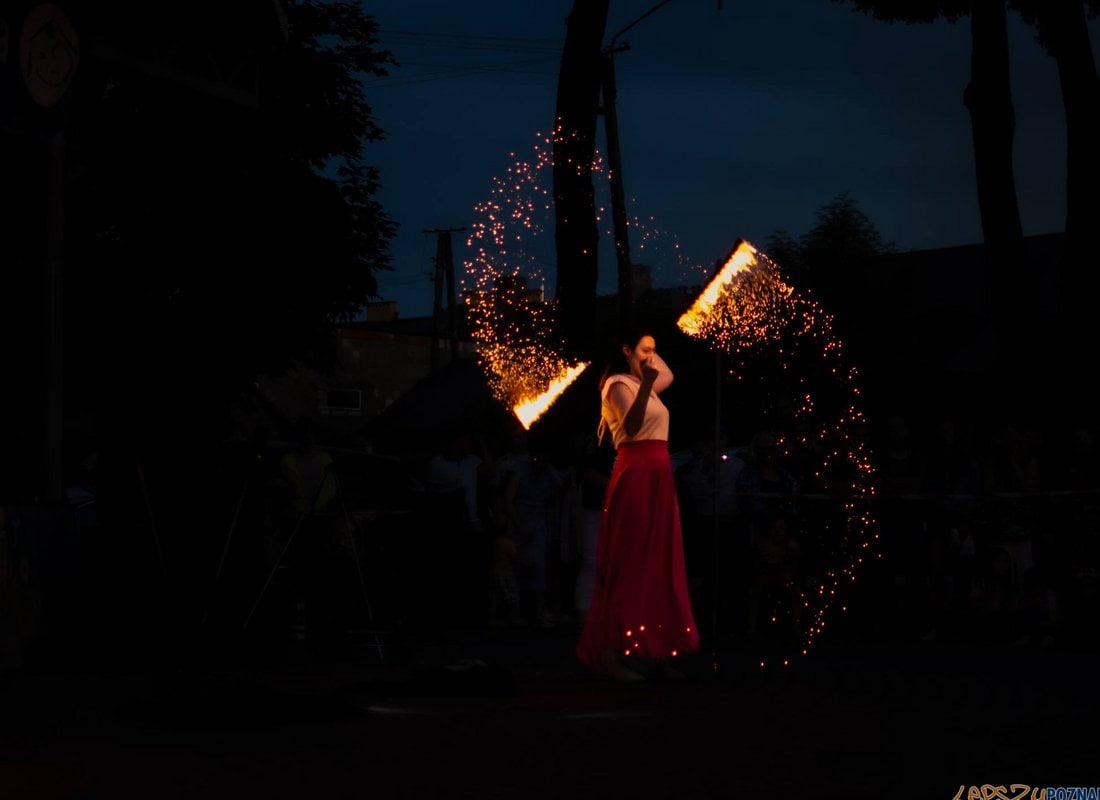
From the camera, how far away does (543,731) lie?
30.3 ft

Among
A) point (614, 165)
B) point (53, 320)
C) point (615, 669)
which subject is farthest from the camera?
point (614, 165)

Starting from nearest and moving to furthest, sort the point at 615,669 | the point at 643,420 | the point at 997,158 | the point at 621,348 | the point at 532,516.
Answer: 1. the point at 615,669
2. the point at 643,420
3. the point at 621,348
4. the point at 532,516
5. the point at 997,158

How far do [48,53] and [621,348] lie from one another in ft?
17.9

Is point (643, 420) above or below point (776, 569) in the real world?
above

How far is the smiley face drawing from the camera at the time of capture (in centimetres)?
1491

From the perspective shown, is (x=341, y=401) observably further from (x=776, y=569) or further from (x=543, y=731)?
(x=543, y=731)

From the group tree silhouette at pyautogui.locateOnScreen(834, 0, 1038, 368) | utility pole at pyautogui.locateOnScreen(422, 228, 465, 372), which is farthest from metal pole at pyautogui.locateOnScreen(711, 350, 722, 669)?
utility pole at pyautogui.locateOnScreen(422, 228, 465, 372)

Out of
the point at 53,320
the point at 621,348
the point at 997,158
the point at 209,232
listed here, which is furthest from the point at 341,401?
the point at 621,348

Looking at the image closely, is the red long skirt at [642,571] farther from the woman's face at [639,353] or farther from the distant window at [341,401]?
the distant window at [341,401]

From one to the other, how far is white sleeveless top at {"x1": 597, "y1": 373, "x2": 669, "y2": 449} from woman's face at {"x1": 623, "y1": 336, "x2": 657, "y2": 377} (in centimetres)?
8

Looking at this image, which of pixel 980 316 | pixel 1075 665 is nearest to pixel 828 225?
pixel 980 316

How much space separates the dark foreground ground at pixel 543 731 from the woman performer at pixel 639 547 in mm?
293

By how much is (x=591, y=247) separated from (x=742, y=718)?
1600 centimetres

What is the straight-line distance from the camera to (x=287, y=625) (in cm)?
1919
